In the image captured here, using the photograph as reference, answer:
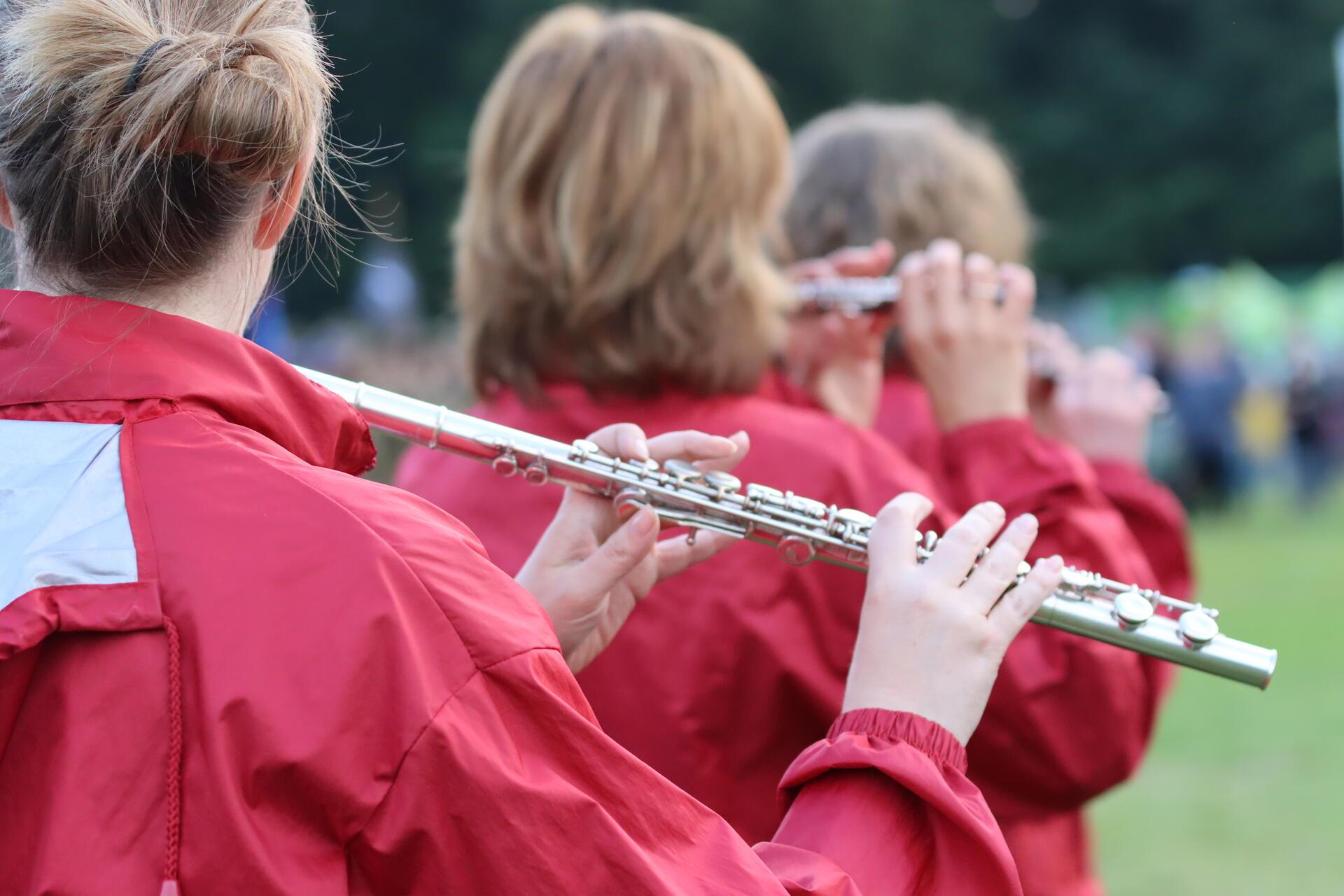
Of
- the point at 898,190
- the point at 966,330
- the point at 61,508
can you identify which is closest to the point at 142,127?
the point at 61,508

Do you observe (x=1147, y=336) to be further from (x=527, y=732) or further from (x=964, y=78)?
(x=527, y=732)

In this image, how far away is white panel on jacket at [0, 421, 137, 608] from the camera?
103 centimetres

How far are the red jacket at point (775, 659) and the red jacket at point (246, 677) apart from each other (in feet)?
2.41

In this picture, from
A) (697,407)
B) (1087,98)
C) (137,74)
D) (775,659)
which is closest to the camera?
(137,74)

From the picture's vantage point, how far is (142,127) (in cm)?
110

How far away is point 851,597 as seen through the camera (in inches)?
75.0

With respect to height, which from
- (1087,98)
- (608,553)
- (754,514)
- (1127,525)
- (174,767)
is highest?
(1087,98)

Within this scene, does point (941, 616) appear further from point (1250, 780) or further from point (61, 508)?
point (1250, 780)

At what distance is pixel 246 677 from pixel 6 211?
0.53 meters

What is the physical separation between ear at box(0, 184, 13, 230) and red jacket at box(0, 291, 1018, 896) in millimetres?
104

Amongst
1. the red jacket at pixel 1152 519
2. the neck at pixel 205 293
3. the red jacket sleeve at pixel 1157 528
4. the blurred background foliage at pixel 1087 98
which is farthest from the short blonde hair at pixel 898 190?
the blurred background foliage at pixel 1087 98

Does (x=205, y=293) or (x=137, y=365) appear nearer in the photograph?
(x=137, y=365)

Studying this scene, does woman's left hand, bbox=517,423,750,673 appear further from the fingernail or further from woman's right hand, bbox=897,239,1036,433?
woman's right hand, bbox=897,239,1036,433

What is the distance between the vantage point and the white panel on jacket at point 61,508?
1.03m
